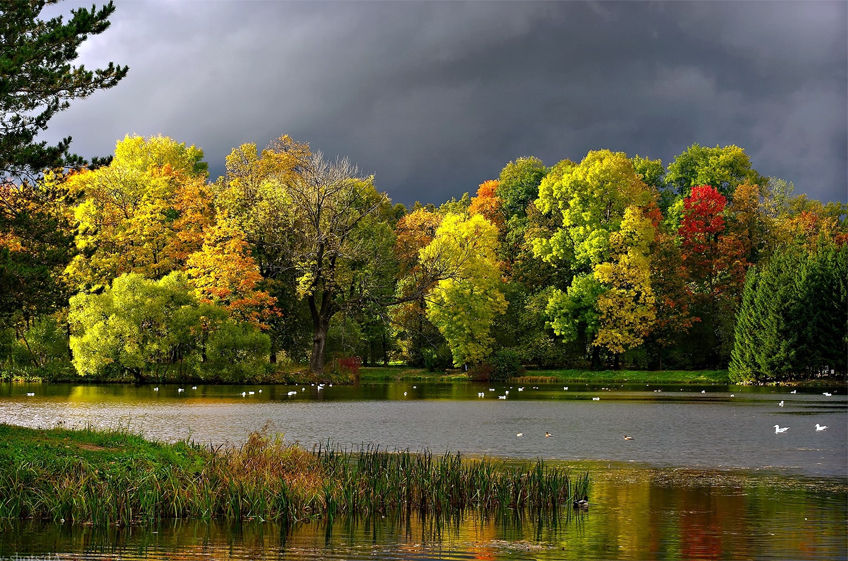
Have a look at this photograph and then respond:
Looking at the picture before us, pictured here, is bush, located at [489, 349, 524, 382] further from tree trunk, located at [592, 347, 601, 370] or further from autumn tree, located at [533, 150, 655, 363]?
tree trunk, located at [592, 347, 601, 370]

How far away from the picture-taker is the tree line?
53.7 metres

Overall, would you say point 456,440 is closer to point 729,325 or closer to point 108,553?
point 108,553

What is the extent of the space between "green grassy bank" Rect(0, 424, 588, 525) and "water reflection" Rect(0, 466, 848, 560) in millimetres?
405

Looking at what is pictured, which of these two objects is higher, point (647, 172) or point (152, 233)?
point (647, 172)

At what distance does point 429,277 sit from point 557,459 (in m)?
36.2

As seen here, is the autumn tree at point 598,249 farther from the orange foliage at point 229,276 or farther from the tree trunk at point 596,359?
the orange foliage at point 229,276

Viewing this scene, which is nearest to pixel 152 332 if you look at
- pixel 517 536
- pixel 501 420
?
pixel 501 420

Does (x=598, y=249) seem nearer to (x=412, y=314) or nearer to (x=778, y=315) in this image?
(x=778, y=315)

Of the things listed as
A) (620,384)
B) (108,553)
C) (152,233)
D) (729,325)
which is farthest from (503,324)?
(108,553)

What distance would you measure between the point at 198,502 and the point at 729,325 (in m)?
56.3

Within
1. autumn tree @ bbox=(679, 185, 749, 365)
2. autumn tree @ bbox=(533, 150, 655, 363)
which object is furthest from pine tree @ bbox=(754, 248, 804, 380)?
autumn tree @ bbox=(533, 150, 655, 363)

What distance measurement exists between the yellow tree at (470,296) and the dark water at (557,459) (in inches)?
669

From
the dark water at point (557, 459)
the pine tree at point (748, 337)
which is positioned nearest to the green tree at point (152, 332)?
the dark water at point (557, 459)

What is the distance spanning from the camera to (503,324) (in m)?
67.6
